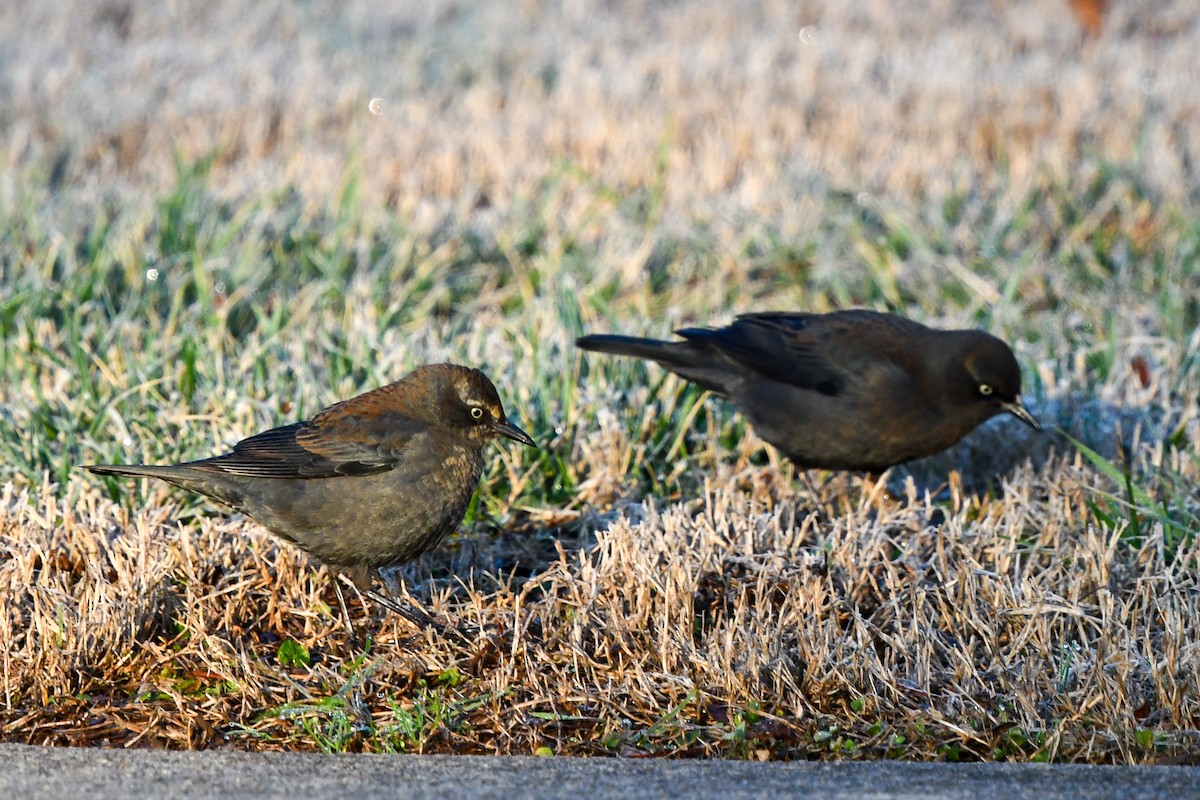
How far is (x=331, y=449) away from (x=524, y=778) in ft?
5.00

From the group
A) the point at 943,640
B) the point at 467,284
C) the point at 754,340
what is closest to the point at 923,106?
the point at 467,284

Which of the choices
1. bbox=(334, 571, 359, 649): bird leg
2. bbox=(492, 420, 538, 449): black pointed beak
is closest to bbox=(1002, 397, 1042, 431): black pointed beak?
bbox=(492, 420, 538, 449): black pointed beak

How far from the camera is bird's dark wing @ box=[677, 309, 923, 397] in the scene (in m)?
5.42

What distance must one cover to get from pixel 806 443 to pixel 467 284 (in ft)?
7.98

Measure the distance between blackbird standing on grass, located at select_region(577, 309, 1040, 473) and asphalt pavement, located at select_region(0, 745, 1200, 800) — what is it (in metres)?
2.13

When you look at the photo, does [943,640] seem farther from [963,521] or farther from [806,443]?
[806,443]

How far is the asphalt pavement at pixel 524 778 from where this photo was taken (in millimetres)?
3062

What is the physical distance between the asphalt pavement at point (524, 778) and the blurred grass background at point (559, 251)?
29 centimetres

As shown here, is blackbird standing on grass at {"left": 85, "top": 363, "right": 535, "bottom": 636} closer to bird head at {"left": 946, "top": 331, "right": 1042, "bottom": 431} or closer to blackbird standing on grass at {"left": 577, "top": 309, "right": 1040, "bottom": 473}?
blackbird standing on grass at {"left": 577, "top": 309, "right": 1040, "bottom": 473}

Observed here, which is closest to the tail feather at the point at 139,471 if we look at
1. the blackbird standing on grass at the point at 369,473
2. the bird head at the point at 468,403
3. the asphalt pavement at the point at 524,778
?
the blackbird standing on grass at the point at 369,473

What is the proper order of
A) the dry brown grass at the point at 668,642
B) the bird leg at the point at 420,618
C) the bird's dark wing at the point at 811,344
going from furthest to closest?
the bird's dark wing at the point at 811,344 → the bird leg at the point at 420,618 → the dry brown grass at the point at 668,642

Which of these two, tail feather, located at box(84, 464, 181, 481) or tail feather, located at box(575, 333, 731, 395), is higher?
tail feather, located at box(575, 333, 731, 395)

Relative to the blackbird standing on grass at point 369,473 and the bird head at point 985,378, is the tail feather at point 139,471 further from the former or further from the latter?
the bird head at point 985,378

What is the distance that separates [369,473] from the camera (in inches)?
172
